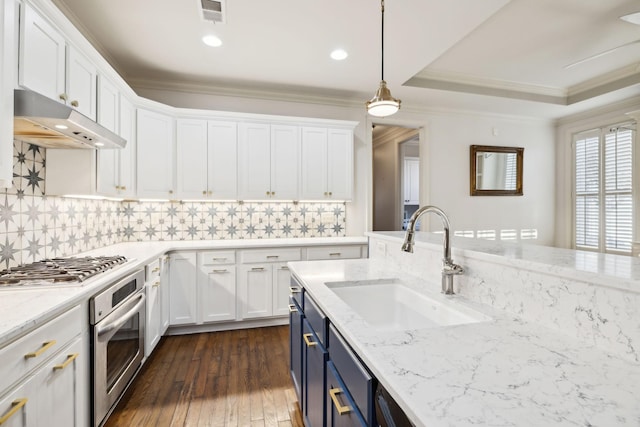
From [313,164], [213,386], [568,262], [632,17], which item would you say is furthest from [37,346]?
[632,17]

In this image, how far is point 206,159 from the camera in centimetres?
338

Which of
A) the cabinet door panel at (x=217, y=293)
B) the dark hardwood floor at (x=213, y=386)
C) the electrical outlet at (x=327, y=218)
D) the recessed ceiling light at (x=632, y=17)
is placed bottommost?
the dark hardwood floor at (x=213, y=386)

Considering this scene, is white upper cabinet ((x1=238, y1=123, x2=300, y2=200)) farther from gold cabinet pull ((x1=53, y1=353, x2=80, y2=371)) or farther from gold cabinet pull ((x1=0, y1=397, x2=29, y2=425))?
gold cabinet pull ((x1=0, y1=397, x2=29, y2=425))

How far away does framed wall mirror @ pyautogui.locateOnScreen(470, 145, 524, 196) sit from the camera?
15.2 ft

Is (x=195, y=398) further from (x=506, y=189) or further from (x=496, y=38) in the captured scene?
(x=506, y=189)

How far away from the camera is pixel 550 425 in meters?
0.55

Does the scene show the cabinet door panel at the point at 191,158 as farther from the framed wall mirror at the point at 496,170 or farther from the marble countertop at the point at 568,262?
the framed wall mirror at the point at 496,170

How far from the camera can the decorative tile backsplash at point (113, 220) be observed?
190 cm

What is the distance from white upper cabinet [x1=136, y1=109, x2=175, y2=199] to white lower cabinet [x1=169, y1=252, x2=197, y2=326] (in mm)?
695

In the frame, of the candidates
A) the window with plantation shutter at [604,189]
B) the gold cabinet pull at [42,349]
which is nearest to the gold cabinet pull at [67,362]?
the gold cabinet pull at [42,349]

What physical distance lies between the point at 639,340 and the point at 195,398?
2.27 metres

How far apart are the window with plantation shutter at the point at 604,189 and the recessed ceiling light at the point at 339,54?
398 cm

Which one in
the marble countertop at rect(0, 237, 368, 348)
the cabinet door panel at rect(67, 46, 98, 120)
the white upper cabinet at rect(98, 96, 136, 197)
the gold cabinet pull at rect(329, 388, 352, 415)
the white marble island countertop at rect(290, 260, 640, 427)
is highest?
the cabinet door panel at rect(67, 46, 98, 120)

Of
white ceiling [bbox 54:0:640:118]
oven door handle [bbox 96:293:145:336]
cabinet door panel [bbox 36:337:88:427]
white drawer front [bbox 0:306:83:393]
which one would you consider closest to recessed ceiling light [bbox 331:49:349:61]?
white ceiling [bbox 54:0:640:118]
